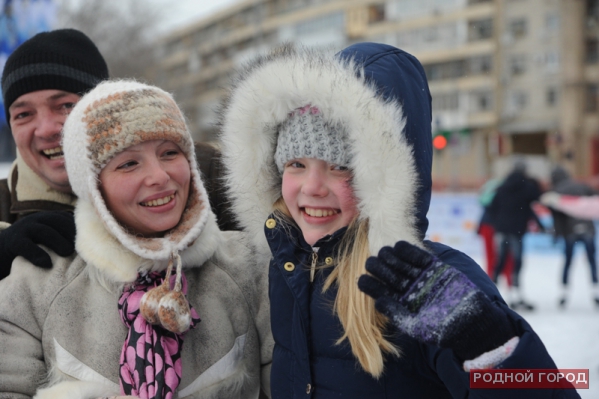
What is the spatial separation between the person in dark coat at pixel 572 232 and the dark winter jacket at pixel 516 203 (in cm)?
69

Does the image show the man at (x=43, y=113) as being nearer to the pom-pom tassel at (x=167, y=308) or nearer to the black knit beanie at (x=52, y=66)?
the black knit beanie at (x=52, y=66)

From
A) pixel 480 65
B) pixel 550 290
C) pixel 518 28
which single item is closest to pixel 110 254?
pixel 550 290

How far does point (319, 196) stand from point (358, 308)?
34 cm

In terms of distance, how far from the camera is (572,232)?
25.0ft

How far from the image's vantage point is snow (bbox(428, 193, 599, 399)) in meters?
4.85

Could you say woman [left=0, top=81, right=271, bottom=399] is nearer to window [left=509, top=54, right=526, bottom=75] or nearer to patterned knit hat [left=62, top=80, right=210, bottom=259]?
patterned knit hat [left=62, top=80, right=210, bottom=259]

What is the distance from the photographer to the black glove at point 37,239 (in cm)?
181

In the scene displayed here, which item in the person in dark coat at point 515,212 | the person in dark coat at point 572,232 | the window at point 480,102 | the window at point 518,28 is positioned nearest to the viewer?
the person in dark coat at point 515,212

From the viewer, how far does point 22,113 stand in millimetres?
2346

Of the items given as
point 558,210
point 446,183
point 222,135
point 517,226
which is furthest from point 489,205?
point 446,183

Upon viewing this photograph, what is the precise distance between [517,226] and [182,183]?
6.32 m

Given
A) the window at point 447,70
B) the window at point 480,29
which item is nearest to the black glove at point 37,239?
the window at point 480,29

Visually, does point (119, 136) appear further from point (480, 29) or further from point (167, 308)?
point (480, 29)

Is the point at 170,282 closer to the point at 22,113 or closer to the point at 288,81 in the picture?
the point at 288,81
